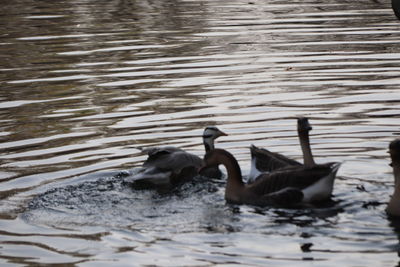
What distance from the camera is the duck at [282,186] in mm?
11945

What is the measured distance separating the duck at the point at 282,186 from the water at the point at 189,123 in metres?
0.19

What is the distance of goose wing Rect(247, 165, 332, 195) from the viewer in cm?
1195

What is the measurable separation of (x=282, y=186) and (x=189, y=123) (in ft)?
15.5

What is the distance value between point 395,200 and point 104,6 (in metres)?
24.0

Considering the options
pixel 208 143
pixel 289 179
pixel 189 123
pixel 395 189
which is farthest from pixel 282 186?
pixel 189 123

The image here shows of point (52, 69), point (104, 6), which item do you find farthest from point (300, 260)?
point (104, 6)

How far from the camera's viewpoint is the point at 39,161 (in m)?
14.7

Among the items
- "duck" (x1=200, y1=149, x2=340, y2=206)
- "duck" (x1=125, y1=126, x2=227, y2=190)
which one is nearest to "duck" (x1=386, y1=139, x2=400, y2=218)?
"duck" (x1=200, y1=149, x2=340, y2=206)

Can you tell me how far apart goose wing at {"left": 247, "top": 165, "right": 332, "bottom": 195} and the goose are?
53cm

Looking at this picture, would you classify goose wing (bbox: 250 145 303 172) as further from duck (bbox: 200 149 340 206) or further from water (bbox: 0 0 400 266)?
water (bbox: 0 0 400 266)

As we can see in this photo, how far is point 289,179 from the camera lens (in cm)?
1214

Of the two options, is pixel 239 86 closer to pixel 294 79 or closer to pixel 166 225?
pixel 294 79

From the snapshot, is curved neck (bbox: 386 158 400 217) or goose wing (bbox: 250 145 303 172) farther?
goose wing (bbox: 250 145 303 172)

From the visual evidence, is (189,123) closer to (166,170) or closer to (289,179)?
(166,170)
